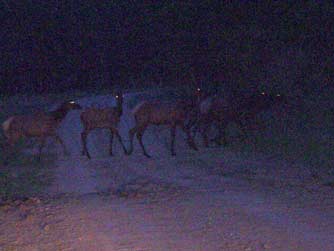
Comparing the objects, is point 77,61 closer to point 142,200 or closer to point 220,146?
point 220,146

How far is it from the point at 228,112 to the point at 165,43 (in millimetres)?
15048

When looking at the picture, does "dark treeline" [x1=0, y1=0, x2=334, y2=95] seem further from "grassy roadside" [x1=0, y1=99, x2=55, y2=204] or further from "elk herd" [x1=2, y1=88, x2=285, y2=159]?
"grassy roadside" [x1=0, y1=99, x2=55, y2=204]

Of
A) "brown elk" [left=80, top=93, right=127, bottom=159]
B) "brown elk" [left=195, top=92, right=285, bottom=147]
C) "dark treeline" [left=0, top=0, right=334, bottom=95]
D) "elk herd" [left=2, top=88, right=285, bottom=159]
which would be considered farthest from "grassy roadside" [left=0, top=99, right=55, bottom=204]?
"dark treeline" [left=0, top=0, right=334, bottom=95]

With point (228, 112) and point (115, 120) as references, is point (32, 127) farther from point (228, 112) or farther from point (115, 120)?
point (228, 112)

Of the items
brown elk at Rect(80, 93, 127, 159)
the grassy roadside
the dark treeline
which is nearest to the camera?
the grassy roadside

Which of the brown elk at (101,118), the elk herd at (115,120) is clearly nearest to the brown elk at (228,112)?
the elk herd at (115,120)

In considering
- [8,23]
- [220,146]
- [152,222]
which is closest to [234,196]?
[152,222]

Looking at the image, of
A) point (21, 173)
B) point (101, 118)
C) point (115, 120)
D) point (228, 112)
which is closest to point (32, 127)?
point (101, 118)

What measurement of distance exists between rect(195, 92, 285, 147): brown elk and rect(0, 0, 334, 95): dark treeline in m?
4.86

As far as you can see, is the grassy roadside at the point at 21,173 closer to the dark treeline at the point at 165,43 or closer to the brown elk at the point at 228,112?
the brown elk at the point at 228,112

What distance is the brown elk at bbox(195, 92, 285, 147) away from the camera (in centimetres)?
2163

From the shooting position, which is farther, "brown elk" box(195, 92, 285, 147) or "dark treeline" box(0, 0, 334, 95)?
"dark treeline" box(0, 0, 334, 95)

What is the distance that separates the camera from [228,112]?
2220 centimetres

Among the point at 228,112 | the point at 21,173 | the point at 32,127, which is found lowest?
the point at 21,173
